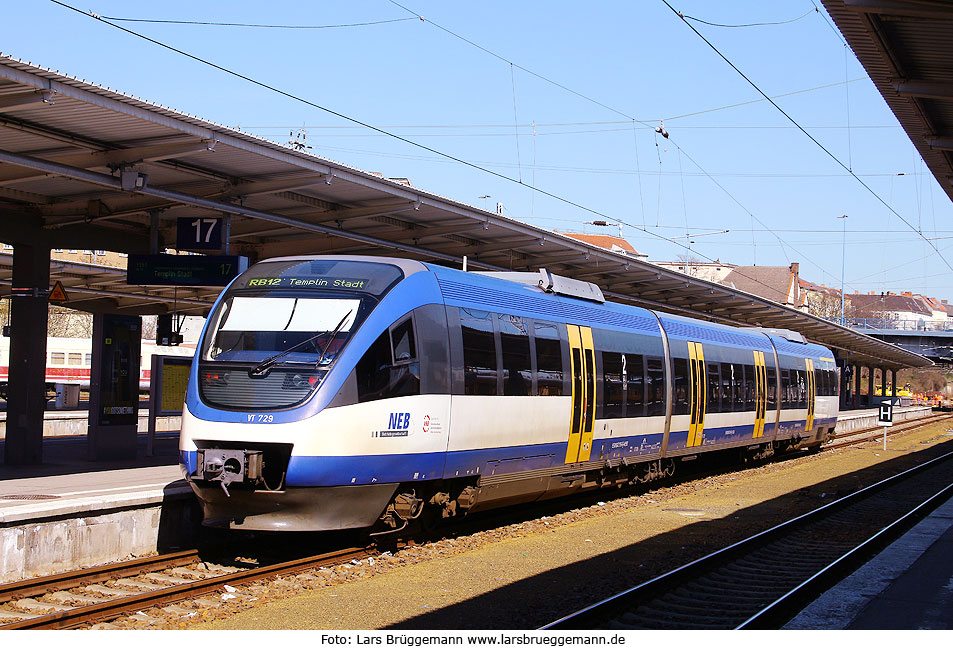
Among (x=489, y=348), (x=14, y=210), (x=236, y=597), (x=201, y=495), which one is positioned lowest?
(x=236, y=597)

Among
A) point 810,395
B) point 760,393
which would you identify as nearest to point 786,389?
point 760,393

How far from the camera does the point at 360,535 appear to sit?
11602mm

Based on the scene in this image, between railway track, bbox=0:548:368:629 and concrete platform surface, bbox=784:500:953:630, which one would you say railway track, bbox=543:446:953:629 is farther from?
railway track, bbox=0:548:368:629

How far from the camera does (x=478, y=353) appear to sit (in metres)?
12.2

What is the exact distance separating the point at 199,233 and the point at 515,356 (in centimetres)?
643

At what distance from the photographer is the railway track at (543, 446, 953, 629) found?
8312mm

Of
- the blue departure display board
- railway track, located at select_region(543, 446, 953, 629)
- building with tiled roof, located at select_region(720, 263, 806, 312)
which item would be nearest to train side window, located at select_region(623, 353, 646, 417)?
railway track, located at select_region(543, 446, 953, 629)

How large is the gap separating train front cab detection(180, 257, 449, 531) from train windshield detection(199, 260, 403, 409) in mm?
14

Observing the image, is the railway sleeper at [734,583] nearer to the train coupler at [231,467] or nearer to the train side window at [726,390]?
the train coupler at [231,467]

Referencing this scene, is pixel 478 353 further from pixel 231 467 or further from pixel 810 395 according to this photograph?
pixel 810 395

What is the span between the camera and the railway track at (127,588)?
799 cm

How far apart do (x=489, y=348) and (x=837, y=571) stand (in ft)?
15.6
